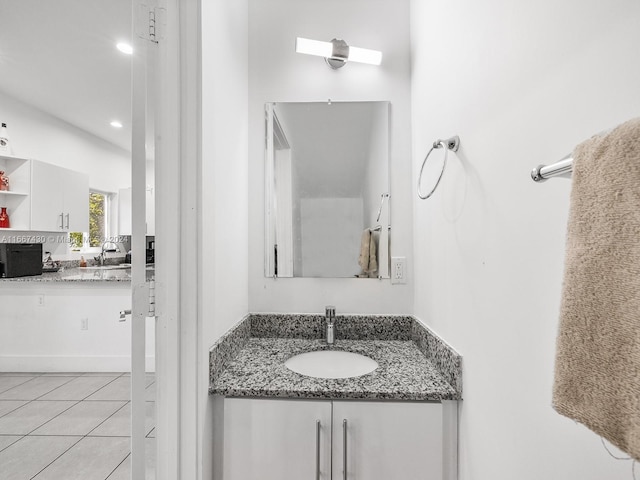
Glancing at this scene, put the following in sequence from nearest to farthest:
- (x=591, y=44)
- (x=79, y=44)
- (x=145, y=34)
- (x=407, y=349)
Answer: (x=591, y=44)
(x=145, y=34)
(x=407, y=349)
(x=79, y=44)

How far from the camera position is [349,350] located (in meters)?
1.32

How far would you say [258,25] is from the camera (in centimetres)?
150

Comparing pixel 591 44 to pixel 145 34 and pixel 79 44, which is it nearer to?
pixel 145 34

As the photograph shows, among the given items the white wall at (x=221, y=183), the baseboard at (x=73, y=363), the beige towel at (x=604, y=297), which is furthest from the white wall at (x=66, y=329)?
the beige towel at (x=604, y=297)

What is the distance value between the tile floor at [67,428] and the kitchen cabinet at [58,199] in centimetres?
146

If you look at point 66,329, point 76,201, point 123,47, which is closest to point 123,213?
point 76,201

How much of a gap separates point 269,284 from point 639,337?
1316 mm

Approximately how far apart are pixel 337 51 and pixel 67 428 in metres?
2.62

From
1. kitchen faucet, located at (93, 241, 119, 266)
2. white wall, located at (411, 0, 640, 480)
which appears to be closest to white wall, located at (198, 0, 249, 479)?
white wall, located at (411, 0, 640, 480)

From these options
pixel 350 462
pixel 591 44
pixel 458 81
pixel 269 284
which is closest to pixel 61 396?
pixel 269 284

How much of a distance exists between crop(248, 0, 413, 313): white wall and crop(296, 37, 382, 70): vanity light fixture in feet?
0.19

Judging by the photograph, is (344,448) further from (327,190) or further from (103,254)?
(103,254)

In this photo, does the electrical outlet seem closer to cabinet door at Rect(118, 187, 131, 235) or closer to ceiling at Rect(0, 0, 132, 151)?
ceiling at Rect(0, 0, 132, 151)

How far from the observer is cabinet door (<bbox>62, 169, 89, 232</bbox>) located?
11.0 ft
